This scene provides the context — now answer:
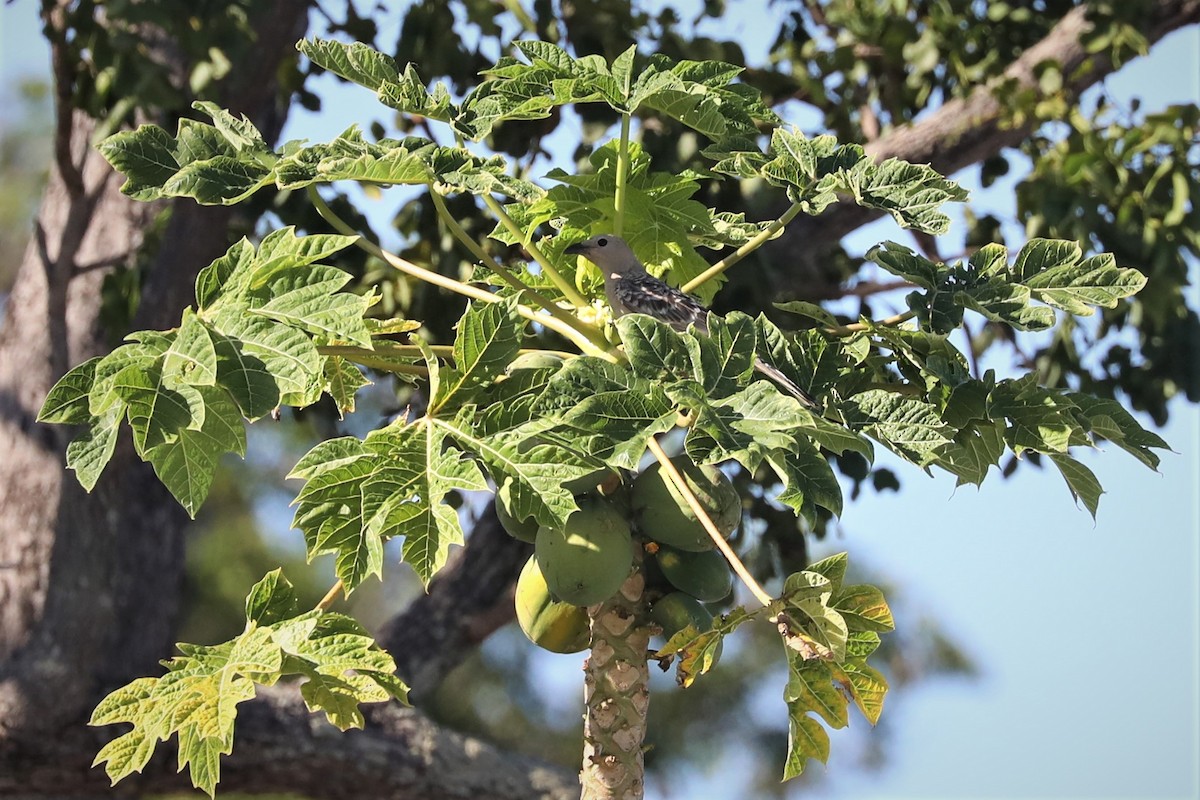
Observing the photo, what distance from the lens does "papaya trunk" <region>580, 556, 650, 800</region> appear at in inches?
59.3

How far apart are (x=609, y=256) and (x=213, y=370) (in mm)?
817

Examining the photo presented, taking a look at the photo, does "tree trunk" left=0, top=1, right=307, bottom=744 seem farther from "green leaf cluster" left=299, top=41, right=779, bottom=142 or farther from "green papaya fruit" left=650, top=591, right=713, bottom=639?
"green papaya fruit" left=650, top=591, right=713, bottom=639

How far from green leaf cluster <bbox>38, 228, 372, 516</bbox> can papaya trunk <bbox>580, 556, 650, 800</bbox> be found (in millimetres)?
444

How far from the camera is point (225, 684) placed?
55.9 inches

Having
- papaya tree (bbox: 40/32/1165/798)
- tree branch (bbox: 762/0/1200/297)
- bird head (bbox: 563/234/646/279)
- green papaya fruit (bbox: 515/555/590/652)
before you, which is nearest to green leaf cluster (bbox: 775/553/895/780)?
papaya tree (bbox: 40/32/1165/798)

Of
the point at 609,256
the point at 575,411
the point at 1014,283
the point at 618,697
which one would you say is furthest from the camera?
the point at 609,256

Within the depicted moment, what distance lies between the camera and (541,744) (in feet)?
21.4

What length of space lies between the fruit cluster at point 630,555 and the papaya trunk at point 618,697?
4 cm

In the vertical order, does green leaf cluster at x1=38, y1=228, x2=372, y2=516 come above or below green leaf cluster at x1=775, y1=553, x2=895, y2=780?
above

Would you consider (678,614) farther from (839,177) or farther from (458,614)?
(458,614)

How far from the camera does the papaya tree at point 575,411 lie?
1327 mm

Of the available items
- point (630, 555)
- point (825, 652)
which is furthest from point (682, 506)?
point (825, 652)

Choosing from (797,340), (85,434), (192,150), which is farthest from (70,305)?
(797,340)

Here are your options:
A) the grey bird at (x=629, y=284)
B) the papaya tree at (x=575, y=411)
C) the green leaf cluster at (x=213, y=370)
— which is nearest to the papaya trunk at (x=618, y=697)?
the papaya tree at (x=575, y=411)
